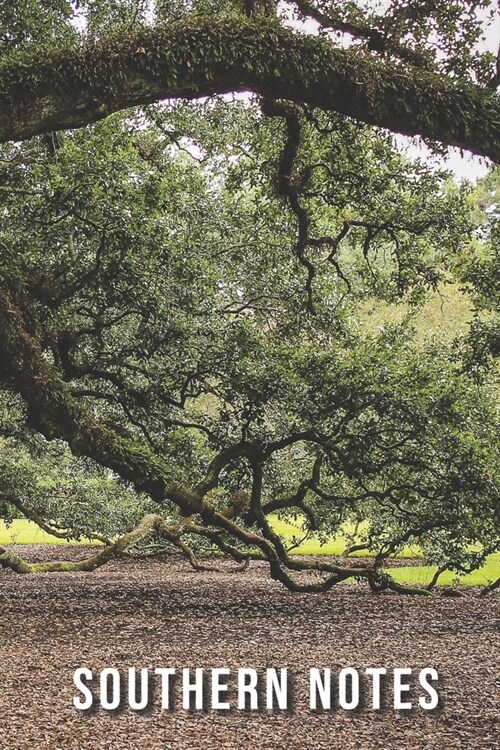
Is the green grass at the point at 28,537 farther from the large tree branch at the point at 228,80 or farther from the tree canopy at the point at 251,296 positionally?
the large tree branch at the point at 228,80

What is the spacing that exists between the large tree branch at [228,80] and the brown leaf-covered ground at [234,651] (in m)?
4.92

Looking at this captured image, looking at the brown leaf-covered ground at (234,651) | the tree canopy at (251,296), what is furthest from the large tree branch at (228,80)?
the brown leaf-covered ground at (234,651)

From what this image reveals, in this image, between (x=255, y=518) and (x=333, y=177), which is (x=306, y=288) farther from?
(x=255, y=518)

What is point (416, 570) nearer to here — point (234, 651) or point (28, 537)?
point (234, 651)

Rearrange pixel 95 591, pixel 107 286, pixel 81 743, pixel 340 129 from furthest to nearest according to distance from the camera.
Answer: pixel 95 591 < pixel 107 286 < pixel 340 129 < pixel 81 743

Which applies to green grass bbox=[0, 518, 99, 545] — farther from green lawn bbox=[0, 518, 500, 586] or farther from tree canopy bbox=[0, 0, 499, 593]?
tree canopy bbox=[0, 0, 499, 593]

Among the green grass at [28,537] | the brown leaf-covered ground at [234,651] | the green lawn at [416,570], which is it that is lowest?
the brown leaf-covered ground at [234,651]

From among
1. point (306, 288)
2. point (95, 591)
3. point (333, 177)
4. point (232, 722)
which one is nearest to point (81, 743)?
point (232, 722)

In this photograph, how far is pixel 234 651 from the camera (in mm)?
10578

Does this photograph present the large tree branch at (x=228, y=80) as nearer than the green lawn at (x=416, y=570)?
Yes

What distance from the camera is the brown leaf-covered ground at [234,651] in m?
6.78

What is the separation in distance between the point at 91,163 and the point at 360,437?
19.9 feet

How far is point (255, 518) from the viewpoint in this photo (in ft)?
48.9

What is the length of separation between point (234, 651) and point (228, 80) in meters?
7.02
